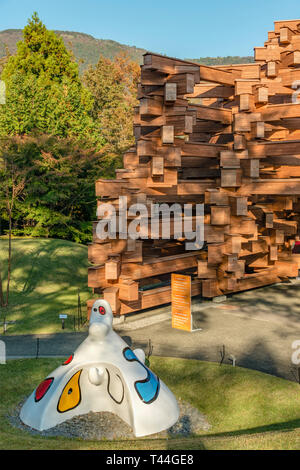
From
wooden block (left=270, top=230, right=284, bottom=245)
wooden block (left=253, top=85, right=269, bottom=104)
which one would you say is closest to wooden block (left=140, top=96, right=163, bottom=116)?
wooden block (left=253, top=85, right=269, bottom=104)

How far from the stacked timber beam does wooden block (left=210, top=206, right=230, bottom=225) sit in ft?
0.10

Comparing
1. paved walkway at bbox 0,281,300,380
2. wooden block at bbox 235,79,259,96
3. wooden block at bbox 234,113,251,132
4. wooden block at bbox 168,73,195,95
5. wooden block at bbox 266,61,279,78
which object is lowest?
paved walkway at bbox 0,281,300,380

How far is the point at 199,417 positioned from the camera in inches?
313

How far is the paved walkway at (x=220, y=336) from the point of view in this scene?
35.2 ft

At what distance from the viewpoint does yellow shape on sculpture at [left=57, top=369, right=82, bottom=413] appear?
7.18 metres

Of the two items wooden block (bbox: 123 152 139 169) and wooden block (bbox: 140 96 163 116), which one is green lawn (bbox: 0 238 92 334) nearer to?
wooden block (bbox: 123 152 139 169)

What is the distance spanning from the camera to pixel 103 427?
7.37 metres

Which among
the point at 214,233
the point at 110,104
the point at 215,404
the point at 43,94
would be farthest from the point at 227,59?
the point at 215,404

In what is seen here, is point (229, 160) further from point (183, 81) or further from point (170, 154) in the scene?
point (183, 81)

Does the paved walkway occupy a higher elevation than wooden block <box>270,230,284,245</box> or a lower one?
lower

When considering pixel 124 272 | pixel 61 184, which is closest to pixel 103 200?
pixel 124 272

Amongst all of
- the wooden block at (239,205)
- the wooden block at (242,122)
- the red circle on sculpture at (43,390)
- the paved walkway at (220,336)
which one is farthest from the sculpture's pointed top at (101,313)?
the wooden block at (242,122)

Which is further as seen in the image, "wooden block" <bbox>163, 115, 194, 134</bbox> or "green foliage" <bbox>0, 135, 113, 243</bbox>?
"green foliage" <bbox>0, 135, 113, 243</bbox>

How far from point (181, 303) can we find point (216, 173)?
648cm
